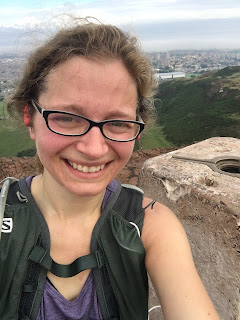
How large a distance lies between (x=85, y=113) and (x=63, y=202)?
1.99ft

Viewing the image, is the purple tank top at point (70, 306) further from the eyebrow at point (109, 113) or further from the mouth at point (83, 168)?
the eyebrow at point (109, 113)

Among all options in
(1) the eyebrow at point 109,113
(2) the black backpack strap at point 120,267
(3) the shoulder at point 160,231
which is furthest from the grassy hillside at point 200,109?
(1) the eyebrow at point 109,113

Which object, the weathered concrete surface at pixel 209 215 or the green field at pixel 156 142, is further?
the green field at pixel 156 142

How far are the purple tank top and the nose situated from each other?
26.7 inches

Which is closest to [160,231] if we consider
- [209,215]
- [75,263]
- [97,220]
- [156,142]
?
[97,220]

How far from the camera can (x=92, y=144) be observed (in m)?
1.62

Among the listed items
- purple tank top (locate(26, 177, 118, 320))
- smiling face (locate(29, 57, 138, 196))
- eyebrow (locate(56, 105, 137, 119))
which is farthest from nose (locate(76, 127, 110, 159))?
purple tank top (locate(26, 177, 118, 320))

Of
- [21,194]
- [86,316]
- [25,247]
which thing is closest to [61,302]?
A: [86,316]

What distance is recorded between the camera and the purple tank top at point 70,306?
166 cm

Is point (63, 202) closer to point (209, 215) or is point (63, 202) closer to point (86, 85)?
point (86, 85)

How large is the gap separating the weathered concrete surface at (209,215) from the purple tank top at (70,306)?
63.5 inches

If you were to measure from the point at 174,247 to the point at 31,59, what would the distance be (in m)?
1.35

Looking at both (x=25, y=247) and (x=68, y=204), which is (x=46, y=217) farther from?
(x=25, y=247)

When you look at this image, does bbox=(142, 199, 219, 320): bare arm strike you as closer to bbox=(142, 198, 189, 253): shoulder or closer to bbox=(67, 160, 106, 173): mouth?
bbox=(142, 198, 189, 253): shoulder
